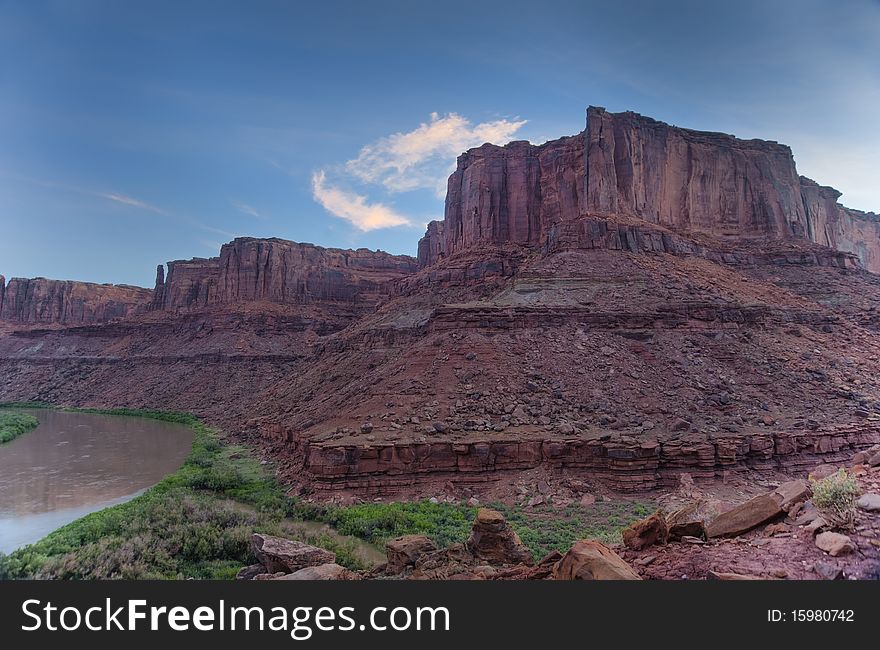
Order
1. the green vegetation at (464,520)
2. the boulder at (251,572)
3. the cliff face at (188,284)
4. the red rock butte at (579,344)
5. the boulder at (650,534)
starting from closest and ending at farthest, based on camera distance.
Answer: the boulder at (650,534) < the boulder at (251,572) < the green vegetation at (464,520) < the red rock butte at (579,344) < the cliff face at (188,284)

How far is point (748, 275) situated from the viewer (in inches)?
1556

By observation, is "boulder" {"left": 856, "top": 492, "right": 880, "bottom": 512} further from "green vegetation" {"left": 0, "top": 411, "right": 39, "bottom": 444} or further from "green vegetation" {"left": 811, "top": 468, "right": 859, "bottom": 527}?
"green vegetation" {"left": 0, "top": 411, "right": 39, "bottom": 444}

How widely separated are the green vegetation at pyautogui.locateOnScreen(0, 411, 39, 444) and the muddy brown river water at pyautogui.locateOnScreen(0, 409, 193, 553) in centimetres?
72

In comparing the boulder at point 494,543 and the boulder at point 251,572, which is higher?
the boulder at point 494,543

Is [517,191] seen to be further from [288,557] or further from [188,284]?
[188,284]

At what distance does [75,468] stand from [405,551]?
28.1 metres

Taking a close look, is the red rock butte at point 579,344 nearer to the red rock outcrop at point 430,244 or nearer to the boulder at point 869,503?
the red rock outcrop at point 430,244

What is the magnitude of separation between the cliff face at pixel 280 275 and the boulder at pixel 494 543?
239 feet

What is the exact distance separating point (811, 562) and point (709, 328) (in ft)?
87.7

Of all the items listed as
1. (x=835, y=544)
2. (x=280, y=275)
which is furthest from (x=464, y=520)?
(x=280, y=275)

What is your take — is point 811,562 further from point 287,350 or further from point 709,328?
point 287,350

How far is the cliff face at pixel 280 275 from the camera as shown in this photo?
260 ft

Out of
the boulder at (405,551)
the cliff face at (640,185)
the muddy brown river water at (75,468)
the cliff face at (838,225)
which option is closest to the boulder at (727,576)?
the boulder at (405,551)
